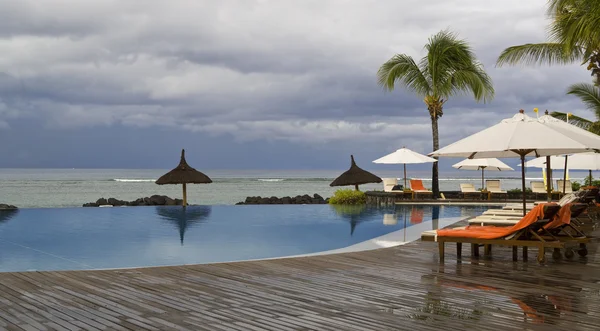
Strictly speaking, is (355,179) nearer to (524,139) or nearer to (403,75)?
(403,75)

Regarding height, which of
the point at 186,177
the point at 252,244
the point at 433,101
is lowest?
the point at 252,244

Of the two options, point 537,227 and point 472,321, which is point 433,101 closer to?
point 537,227

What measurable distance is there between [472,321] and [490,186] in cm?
1963

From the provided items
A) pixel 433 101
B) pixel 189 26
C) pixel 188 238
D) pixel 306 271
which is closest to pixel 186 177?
pixel 189 26

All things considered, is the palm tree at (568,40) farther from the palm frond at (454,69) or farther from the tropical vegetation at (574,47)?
the palm frond at (454,69)

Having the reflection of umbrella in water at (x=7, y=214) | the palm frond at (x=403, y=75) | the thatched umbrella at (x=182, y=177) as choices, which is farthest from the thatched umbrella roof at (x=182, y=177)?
the palm frond at (x=403, y=75)

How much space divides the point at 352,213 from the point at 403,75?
25.8ft

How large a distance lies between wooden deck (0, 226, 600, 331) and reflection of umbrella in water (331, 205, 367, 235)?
6533 millimetres

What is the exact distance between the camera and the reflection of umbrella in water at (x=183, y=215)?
15.9m

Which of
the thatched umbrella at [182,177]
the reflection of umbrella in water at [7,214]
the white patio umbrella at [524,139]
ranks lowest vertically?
the reflection of umbrella in water at [7,214]

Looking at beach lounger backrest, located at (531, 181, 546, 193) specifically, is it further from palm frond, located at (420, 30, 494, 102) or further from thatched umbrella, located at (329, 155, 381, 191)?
thatched umbrella, located at (329, 155, 381, 191)

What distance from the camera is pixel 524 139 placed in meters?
8.44

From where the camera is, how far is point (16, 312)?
5.20 meters

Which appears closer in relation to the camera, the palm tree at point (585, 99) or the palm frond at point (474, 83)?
the palm tree at point (585, 99)
